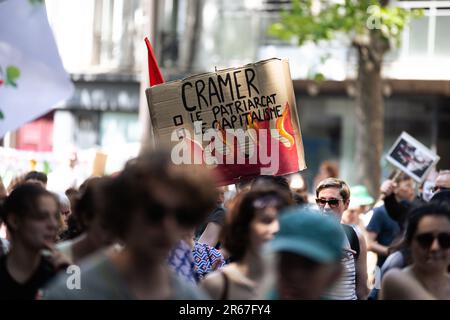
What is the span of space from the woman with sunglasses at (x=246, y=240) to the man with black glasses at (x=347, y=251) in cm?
99

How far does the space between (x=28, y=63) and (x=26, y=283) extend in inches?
145

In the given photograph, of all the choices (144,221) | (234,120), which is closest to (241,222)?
(144,221)

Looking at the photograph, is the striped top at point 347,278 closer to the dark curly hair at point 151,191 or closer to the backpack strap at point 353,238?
the backpack strap at point 353,238

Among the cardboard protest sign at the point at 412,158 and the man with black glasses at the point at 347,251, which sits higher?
the man with black glasses at the point at 347,251

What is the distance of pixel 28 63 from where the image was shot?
26.3 feet

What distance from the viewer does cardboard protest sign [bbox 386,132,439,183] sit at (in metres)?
11.9

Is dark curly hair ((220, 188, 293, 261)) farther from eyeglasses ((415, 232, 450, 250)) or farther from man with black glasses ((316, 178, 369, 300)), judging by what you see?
man with black glasses ((316, 178, 369, 300))

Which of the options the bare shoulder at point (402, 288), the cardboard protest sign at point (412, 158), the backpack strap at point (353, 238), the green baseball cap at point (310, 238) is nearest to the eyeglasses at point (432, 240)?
the bare shoulder at point (402, 288)

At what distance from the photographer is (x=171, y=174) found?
3.52m

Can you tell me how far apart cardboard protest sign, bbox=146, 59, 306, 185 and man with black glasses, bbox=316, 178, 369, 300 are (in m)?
0.61

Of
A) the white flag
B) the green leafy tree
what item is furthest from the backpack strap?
the green leafy tree

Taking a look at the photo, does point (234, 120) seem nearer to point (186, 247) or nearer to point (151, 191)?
point (186, 247)

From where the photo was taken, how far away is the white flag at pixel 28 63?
7887 mm
